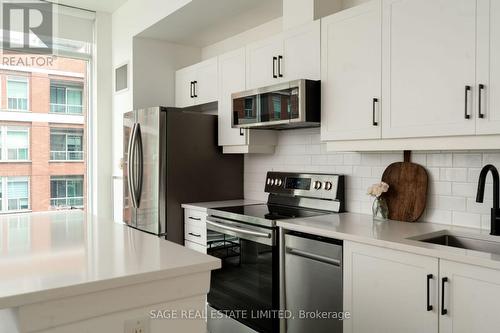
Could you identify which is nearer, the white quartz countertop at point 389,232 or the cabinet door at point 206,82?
the white quartz countertop at point 389,232

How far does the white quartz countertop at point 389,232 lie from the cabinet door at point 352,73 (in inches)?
20.7

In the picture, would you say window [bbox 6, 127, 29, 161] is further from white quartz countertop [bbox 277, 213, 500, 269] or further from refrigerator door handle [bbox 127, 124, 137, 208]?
white quartz countertop [bbox 277, 213, 500, 269]

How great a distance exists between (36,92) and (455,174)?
14.4 feet

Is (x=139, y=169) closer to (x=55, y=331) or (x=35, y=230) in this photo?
(x=35, y=230)

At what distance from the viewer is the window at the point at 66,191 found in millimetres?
4844

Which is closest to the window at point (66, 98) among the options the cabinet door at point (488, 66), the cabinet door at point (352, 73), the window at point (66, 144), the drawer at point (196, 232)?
the window at point (66, 144)

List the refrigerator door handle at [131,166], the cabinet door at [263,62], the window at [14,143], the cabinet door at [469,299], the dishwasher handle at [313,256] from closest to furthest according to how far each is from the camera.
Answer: the cabinet door at [469,299]
the dishwasher handle at [313,256]
the cabinet door at [263,62]
the refrigerator door handle at [131,166]
the window at [14,143]

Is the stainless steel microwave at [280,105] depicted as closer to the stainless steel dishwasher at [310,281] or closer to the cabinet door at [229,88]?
the cabinet door at [229,88]

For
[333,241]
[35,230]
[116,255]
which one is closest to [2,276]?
[116,255]

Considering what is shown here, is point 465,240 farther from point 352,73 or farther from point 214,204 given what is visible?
point 214,204

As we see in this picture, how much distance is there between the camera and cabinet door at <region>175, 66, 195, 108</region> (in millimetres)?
4215

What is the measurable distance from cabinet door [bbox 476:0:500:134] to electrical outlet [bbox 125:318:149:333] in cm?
166

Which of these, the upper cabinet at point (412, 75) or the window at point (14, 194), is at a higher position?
the upper cabinet at point (412, 75)

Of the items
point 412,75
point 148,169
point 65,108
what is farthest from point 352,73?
point 65,108
